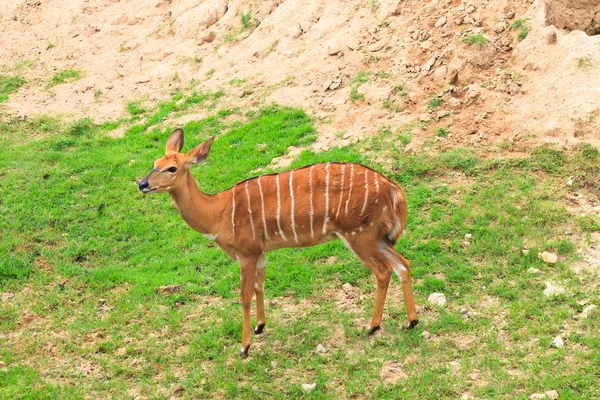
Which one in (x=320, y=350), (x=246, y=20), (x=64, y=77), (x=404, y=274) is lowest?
(x=320, y=350)

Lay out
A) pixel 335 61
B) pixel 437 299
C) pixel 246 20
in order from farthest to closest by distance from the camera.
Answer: pixel 246 20 → pixel 335 61 → pixel 437 299

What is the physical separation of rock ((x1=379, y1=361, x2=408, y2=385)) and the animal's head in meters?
2.46

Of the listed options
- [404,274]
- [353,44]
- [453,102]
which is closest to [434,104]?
[453,102]

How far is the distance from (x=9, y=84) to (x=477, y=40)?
9.14 meters

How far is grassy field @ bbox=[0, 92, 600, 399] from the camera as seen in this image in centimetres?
604

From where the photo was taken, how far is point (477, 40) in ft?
32.3

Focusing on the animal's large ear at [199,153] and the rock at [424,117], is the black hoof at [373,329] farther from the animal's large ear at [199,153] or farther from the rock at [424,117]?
the rock at [424,117]

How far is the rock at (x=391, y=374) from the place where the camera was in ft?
19.3

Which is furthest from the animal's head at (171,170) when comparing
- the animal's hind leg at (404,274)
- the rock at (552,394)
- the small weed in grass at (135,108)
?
the small weed in grass at (135,108)

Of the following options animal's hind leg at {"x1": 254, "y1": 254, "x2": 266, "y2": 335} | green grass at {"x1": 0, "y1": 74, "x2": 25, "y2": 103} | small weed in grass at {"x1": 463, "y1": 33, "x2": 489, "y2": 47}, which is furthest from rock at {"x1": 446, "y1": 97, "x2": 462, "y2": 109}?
green grass at {"x1": 0, "y1": 74, "x2": 25, "y2": 103}

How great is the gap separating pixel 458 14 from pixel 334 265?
15.5 feet

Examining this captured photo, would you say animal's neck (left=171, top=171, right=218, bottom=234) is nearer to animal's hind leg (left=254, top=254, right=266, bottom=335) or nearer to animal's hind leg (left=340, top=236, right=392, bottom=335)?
animal's hind leg (left=254, top=254, right=266, bottom=335)

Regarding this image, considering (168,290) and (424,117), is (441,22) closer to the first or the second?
(424,117)

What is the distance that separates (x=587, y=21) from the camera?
33.0 ft
